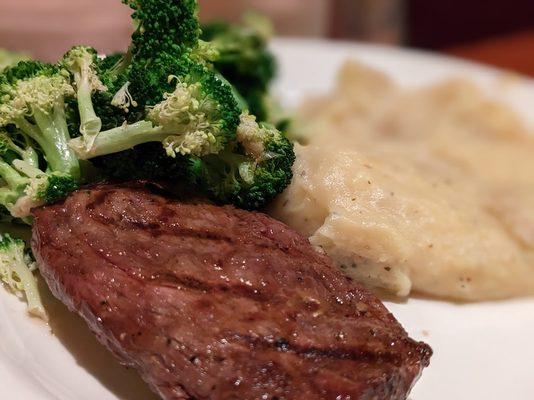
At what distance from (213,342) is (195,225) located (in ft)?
1.58

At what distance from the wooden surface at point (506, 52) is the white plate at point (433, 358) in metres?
3.92

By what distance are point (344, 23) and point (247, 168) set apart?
5716 mm

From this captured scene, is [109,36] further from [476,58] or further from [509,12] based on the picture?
[509,12]

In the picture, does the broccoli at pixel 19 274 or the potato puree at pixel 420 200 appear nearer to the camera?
the broccoli at pixel 19 274

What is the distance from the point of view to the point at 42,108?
2.25m

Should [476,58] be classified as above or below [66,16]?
below

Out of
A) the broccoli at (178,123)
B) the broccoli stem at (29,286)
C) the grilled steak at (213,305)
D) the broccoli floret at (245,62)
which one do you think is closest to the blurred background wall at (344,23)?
the broccoli floret at (245,62)

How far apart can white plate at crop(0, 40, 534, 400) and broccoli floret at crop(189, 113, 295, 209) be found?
72cm

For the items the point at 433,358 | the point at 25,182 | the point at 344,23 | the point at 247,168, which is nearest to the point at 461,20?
the point at 344,23

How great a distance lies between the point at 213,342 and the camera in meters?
1.84

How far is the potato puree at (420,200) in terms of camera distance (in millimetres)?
2574

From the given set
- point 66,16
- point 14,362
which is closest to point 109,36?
point 66,16

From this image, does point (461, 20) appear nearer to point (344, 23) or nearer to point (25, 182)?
point (344, 23)

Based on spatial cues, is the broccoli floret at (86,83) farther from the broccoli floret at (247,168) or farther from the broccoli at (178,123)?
the broccoli floret at (247,168)
